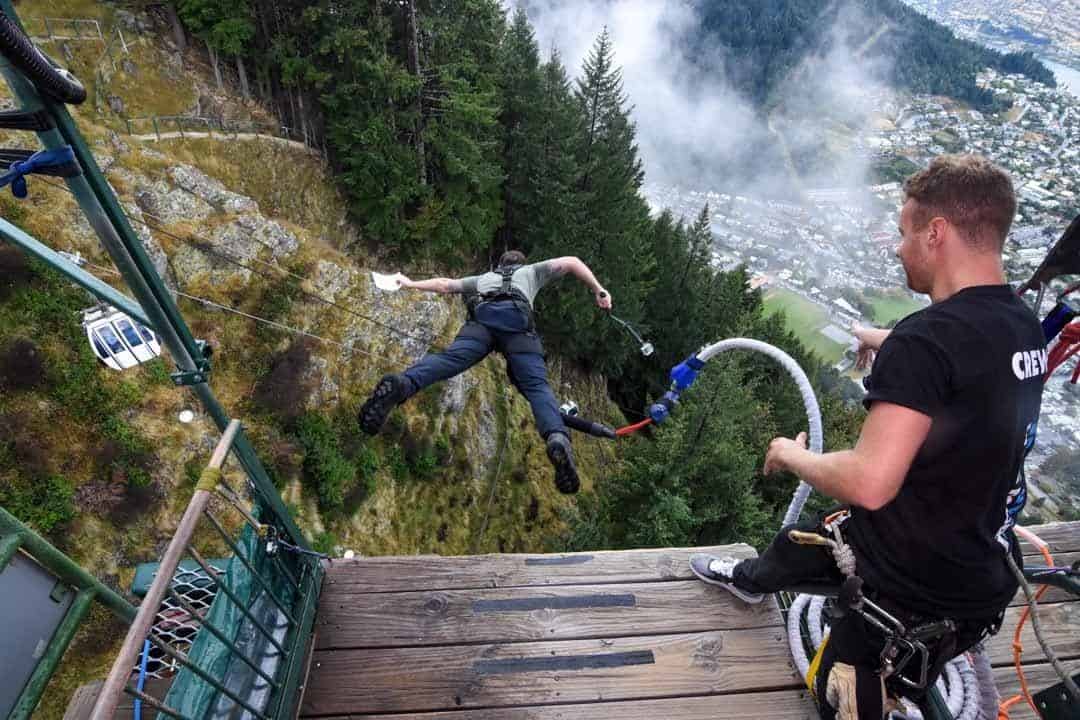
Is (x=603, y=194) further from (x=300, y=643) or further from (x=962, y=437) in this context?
(x=962, y=437)

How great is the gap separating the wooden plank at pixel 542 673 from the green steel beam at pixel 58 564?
1681 mm

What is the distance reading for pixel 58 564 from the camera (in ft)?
6.23

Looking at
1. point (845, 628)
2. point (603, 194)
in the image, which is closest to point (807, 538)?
point (845, 628)

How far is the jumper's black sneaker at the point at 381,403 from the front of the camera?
485 centimetres

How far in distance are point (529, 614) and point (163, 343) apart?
2.88 meters

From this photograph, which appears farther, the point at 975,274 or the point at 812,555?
the point at 812,555

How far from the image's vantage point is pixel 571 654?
365 cm

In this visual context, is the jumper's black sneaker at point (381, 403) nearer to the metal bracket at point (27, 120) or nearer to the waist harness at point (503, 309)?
the waist harness at point (503, 309)

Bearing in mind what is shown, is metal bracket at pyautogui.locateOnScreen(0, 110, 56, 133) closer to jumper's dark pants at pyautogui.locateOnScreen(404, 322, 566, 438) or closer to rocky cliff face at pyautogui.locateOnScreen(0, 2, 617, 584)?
jumper's dark pants at pyautogui.locateOnScreen(404, 322, 566, 438)

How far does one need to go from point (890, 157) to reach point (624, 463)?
133552 mm

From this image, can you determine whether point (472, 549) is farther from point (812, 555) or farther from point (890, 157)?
point (890, 157)

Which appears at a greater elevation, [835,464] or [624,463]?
[835,464]

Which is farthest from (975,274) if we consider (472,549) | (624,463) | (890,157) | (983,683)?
(890,157)

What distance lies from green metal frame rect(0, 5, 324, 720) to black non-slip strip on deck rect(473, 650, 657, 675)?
47.3 inches
